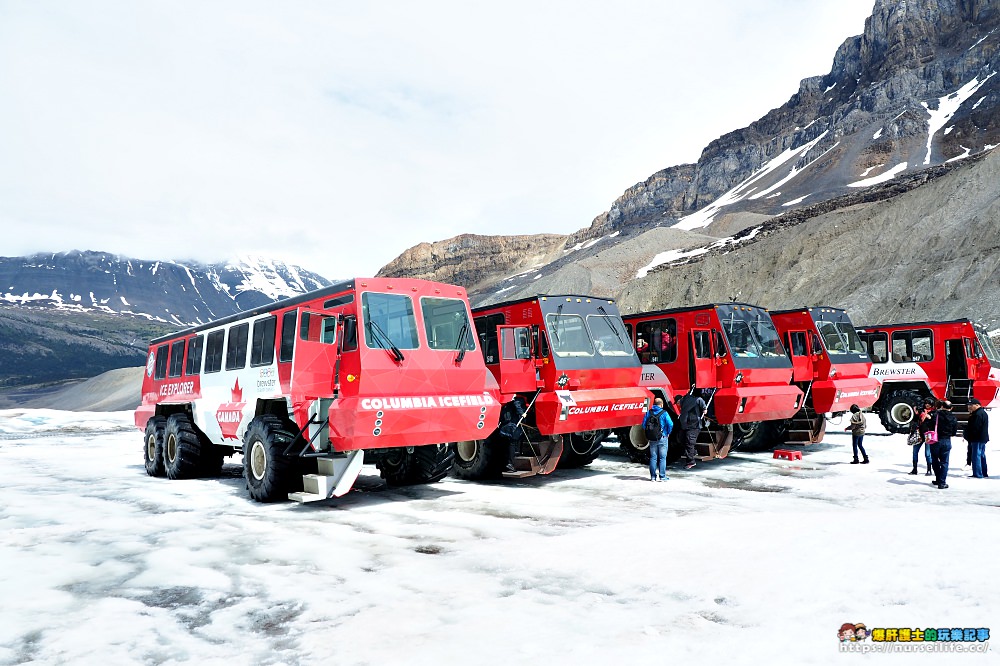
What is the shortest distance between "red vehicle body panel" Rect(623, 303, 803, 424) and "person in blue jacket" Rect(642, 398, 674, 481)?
65.4 inches

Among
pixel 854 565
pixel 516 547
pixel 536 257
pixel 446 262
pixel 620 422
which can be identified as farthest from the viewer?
pixel 446 262

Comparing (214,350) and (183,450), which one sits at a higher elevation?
(214,350)

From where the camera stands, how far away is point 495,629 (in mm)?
4332

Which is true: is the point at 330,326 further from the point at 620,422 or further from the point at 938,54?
the point at 938,54

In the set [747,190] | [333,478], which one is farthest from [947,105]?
[333,478]

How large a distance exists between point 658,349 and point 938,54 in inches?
5285

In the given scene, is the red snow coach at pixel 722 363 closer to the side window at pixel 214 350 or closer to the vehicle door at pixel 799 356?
the vehicle door at pixel 799 356

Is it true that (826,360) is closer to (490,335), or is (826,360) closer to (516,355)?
(490,335)

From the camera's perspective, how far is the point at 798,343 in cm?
1577

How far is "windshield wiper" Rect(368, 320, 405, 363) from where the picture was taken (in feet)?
27.6

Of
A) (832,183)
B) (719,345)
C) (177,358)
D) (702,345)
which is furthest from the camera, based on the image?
(832,183)

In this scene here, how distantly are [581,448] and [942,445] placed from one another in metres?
5.66

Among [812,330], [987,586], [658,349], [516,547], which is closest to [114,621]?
[516,547]

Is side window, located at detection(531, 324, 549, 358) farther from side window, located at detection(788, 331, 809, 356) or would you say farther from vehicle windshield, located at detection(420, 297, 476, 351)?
side window, located at detection(788, 331, 809, 356)
